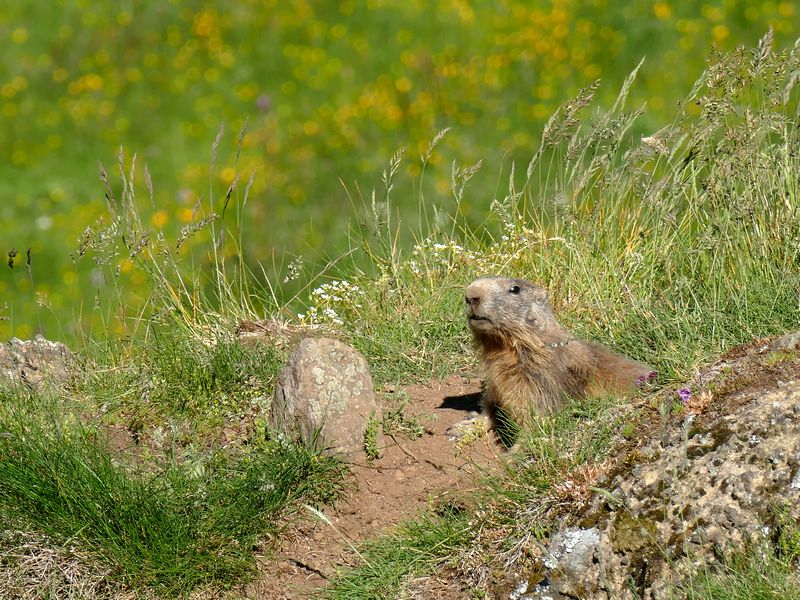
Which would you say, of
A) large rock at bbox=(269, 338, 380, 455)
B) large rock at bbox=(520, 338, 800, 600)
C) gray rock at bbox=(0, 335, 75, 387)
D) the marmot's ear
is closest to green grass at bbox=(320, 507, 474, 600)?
large rock at bbox=(520, 338, 800, 600)

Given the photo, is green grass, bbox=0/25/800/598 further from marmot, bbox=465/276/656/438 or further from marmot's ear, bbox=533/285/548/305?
marmot's ear, bbox=533/285/548/305

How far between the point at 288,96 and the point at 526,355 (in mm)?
10268

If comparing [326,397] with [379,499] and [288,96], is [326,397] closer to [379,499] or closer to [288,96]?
[379,499]

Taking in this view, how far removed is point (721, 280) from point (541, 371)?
1.08 metres

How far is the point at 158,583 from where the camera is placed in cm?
491

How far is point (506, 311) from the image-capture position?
19.8ft

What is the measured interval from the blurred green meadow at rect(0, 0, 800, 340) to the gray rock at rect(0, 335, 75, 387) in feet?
17.4

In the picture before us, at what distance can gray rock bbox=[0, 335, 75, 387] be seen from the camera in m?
6.33

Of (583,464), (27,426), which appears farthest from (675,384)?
(27,426)

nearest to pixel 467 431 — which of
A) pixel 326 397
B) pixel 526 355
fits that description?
pixel 526 355

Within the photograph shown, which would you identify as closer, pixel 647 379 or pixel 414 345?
pixel 647 379

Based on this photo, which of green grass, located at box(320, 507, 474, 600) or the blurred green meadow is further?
the blurred green meadow

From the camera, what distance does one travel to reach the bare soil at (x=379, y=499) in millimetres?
5027

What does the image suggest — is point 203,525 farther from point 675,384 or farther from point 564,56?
point 564,56
